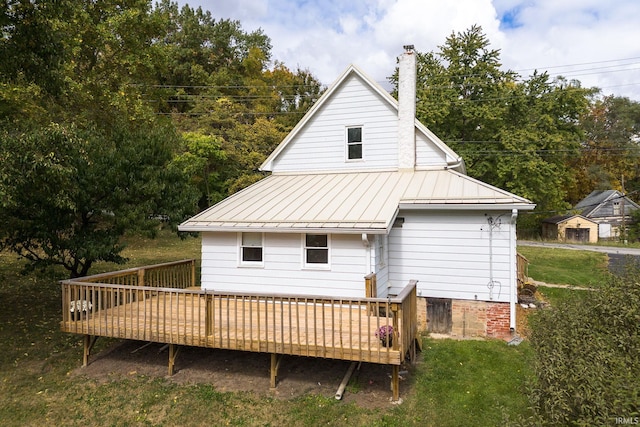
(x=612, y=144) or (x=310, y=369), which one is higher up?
(x=612, y=144)

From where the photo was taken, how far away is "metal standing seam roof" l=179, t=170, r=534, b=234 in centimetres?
935

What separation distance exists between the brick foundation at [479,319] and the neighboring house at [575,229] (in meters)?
33.7

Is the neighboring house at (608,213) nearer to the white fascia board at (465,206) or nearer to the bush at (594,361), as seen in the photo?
the white fascia board at (465,206)

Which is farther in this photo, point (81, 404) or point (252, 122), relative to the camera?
point (252, 122)

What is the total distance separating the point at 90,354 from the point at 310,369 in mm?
5026

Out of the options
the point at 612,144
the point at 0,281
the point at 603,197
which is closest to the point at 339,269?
the point at 0,281

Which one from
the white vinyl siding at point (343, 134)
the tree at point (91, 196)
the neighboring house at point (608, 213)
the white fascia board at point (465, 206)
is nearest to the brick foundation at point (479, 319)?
the white fascia board at point (465, 206)

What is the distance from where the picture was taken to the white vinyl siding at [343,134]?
42.9 ft

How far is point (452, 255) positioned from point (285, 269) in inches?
176

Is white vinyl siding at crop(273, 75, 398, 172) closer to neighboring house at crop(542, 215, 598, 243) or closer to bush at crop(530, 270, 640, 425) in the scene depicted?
bush at crop(530, 270, 640, 425)

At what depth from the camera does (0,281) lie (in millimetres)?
13273

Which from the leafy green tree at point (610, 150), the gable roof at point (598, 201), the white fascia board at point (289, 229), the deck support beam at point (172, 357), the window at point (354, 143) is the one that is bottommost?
the deck support beam at point (172, 357)

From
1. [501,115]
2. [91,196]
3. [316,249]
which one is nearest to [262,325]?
[316,249]

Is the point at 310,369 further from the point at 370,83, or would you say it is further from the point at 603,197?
the point at 603,197
